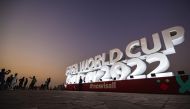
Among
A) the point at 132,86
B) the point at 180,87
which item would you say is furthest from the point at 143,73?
the point at 180,87

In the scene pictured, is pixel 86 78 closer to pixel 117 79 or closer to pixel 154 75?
pixel 117 79

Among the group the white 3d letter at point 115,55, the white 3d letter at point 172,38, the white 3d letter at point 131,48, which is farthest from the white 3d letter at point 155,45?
the white 3d letter at point 115,55

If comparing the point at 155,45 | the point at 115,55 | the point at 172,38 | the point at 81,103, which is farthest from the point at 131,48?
the point at 81,103

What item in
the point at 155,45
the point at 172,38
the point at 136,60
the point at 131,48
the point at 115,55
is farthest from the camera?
the point at 115,55

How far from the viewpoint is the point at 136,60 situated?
50.3 ft

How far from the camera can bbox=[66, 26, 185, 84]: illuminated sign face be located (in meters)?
12.8

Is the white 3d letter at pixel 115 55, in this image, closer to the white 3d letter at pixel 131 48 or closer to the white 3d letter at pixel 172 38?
the white 3d letter at pixel 131 48

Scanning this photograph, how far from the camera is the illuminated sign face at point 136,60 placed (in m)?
12.8

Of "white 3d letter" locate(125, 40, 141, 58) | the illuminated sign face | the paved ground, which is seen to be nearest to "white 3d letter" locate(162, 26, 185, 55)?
the illuminated sign face

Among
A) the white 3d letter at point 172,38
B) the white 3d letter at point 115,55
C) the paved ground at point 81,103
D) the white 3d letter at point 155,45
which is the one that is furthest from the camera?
the white 3d letter at point 115,55

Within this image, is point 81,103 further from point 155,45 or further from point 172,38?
point 155,45

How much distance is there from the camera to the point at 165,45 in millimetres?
13102

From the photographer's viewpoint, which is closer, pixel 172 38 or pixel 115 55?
pixel 172 38

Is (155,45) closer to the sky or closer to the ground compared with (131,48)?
closer to the ground
